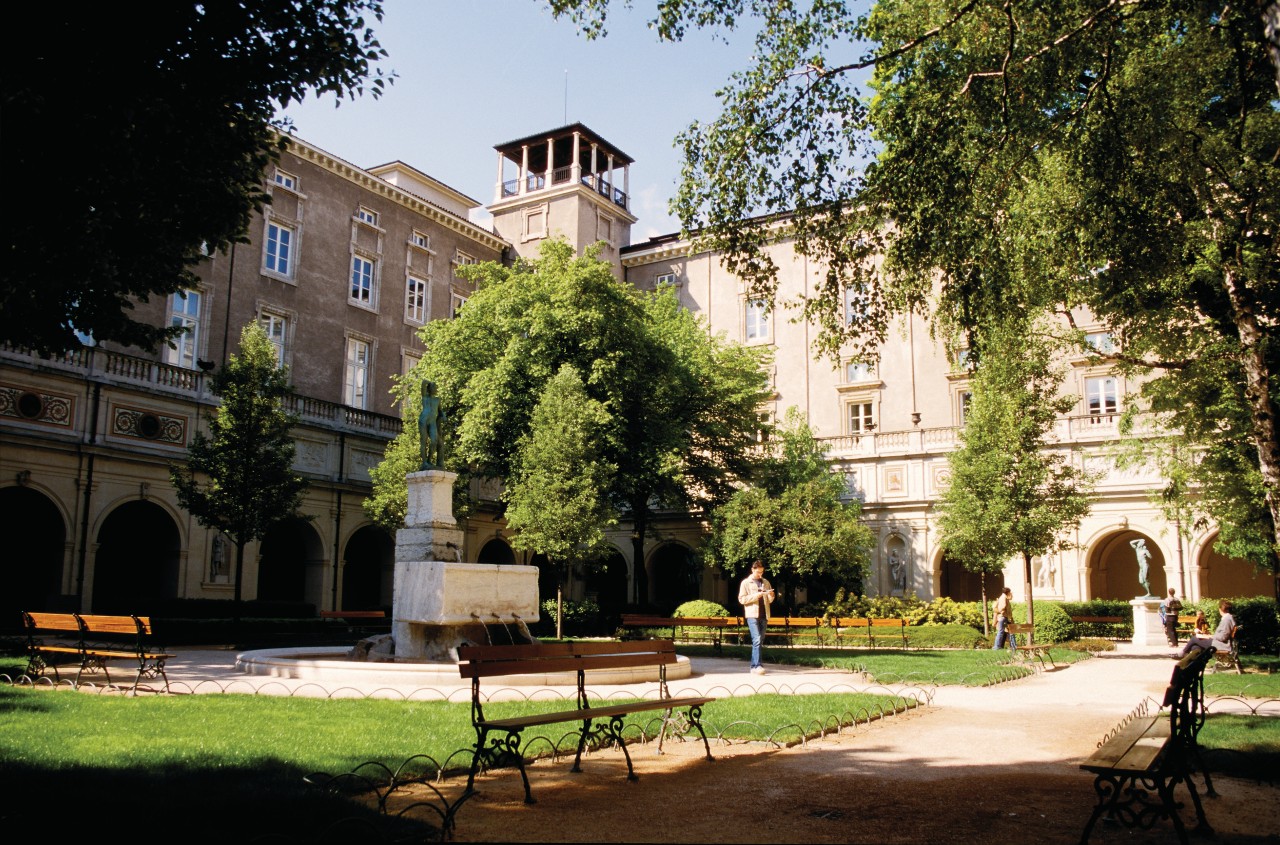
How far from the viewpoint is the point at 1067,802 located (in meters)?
6.14

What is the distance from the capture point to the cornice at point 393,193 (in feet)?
112

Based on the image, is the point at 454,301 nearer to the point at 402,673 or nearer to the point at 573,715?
the point at 402,673

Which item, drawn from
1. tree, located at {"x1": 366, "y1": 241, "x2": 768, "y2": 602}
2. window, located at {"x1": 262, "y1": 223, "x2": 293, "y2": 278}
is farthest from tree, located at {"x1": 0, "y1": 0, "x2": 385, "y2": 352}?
window, located at {"x1": 262, "y1": 223, "x2": 293, "y2": 278}

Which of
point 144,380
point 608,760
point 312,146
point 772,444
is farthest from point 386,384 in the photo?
point 608,760

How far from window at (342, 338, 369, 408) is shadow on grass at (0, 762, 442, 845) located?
98.0 feet

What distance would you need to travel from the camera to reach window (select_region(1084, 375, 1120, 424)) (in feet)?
114

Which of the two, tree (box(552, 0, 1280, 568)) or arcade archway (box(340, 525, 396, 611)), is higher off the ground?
tree (box(552, 0, 1280, 568))

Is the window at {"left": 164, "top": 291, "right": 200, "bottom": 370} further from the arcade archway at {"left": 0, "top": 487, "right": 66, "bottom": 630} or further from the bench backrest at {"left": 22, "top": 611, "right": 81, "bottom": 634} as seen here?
the bench backrest at {"left": 22, "top": 611, "right": 81, "bottom": 634}

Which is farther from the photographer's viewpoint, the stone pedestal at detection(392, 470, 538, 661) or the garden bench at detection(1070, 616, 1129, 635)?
the garden bench at detection(1070, 616, 1129, 635)

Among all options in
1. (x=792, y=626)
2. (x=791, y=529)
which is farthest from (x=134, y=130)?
(x=791, y=529)

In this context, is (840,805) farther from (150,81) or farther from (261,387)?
(261,387)

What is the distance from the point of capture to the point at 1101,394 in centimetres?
3506

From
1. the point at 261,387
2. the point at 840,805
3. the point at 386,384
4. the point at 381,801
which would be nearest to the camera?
the point at 381,801

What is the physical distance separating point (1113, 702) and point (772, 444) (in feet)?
73.3
